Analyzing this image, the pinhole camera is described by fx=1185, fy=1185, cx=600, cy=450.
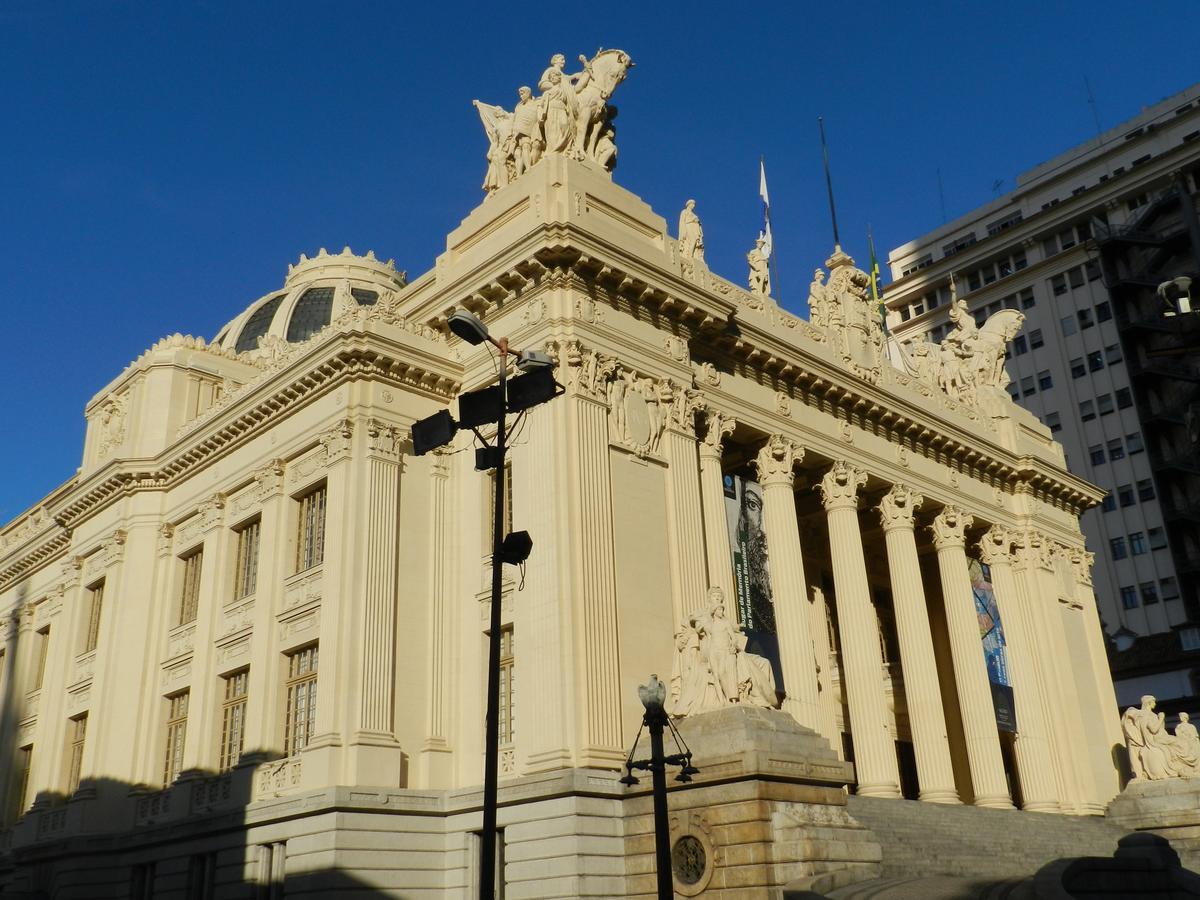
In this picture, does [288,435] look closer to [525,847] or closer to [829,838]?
[525,847]

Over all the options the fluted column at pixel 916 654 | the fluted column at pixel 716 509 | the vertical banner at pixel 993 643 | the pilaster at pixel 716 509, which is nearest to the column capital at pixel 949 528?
the vertical banner at pixel 993 643

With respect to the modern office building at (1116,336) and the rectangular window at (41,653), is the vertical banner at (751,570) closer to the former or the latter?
the rectangular window at (41,653)

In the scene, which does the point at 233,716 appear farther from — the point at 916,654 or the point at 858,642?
the point at 916,654

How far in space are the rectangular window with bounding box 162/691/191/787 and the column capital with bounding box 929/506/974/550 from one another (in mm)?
24212

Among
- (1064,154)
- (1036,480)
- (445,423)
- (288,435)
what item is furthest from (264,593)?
(1064,154)

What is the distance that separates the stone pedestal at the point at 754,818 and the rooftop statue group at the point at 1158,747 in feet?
58.4

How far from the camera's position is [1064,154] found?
285 feet


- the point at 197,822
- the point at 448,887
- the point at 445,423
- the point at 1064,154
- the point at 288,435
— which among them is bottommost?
the point at 448,887

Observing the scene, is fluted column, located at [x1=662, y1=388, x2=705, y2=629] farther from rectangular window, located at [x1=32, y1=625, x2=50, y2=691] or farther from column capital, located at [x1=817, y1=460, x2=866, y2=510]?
rectangular window, located at [x1=32, y1=625, x2=50, y2=691]

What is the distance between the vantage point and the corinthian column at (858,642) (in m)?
32.5

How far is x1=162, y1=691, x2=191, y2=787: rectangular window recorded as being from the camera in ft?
104

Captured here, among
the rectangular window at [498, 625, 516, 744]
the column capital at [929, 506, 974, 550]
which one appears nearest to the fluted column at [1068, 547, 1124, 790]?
the column capital at [929, 506, 974, 550]

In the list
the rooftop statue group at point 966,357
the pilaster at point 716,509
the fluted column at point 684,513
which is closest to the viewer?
the fluted column at point 684,513

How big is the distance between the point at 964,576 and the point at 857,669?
310 inches
